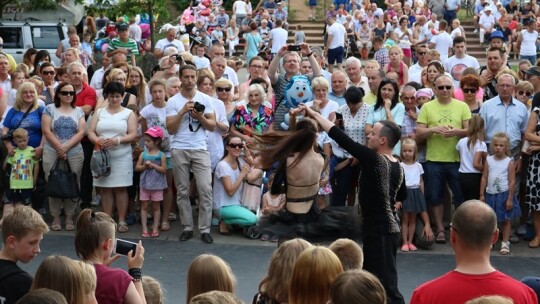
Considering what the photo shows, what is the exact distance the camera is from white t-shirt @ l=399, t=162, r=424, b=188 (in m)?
11.3

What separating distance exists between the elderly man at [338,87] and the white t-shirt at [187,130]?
178 cm

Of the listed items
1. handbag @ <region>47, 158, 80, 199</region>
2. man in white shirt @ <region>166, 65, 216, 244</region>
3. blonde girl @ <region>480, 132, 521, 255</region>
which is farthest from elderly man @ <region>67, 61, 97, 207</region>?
blonde girl @ <region>480, 132, 521, 255</region>

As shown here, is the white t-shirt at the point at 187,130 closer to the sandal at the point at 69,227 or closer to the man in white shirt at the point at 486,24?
the sandal at the point at 69,227

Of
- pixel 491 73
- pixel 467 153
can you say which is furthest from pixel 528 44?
pixel 467 153

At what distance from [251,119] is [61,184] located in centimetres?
247

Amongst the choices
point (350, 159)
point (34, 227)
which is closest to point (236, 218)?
point (350, 159)

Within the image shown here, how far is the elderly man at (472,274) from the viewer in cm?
494

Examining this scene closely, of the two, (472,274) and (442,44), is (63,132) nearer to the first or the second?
(472,274)

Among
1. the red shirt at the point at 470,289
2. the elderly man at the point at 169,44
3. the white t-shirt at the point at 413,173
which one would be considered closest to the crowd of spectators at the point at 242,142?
the white t-shirt at the point at 413,173

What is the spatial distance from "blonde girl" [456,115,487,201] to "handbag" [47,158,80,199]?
4.71m

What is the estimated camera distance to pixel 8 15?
28172 millimetres

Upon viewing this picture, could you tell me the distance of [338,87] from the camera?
12.4 metres

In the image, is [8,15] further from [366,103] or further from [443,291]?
[443,291]

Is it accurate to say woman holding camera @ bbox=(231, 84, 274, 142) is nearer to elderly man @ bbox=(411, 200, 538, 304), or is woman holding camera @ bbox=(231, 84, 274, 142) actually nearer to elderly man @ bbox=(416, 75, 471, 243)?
elderly man @ bbox=(416, 75, 471, 243)
